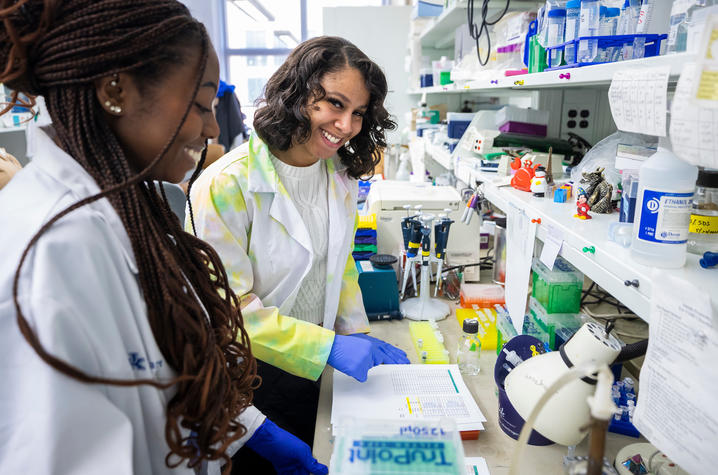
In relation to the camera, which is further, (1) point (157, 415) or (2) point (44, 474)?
(1) point (157, 415)

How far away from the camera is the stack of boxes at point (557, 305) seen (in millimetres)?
1343

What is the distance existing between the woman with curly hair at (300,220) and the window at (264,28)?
605 centimetres

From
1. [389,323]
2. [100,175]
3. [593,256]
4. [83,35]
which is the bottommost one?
[389,323]

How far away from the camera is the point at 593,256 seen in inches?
36.2

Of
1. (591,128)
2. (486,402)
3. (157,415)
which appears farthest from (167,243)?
(591,128)

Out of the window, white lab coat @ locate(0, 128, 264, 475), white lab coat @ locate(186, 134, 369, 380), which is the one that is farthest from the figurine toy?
the window

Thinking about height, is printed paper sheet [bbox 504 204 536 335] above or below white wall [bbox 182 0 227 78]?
below

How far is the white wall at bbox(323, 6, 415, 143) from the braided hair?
14.9 feet

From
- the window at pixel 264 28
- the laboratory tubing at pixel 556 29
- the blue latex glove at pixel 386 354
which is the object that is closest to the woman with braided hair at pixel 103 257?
the blue latex glove at pixel 386 354

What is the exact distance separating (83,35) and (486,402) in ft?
3.88

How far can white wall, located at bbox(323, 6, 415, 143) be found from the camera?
16.7ft

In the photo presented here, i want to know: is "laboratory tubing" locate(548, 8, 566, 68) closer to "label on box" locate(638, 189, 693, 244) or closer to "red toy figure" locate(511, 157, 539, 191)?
"red toy figure" locate(511, 157, 539, 191)

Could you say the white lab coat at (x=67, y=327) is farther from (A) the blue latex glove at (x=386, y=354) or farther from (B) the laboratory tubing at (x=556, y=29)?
(B) the laboratory tubing at (x=556, y=29)

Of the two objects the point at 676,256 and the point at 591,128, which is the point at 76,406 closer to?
the point at 676,256
